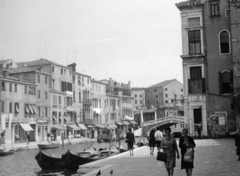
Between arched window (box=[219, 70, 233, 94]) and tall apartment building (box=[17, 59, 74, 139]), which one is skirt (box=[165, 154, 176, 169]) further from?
tall apartment building (box=[17, 59, 74, 139])

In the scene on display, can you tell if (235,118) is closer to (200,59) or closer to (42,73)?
(200,59)

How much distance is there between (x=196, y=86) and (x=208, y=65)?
178 centimetres

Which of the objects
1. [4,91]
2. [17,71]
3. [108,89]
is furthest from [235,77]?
[108,89]

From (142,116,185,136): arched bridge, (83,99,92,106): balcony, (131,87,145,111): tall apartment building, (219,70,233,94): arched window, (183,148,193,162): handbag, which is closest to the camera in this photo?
(183,148,193,162): handbag

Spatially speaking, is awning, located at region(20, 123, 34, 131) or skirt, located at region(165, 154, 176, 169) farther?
awning, located at region(20, 123, 34, 131)

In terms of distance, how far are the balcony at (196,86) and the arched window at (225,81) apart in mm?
1285

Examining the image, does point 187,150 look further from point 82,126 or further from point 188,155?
point 82,126

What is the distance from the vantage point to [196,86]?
2795 cm

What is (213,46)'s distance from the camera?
27.9 metres

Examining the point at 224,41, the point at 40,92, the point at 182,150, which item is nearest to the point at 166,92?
the point at 40,92

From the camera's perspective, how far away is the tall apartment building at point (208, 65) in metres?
27.3

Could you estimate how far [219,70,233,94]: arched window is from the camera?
1079 inches

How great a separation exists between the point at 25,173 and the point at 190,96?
581 inches

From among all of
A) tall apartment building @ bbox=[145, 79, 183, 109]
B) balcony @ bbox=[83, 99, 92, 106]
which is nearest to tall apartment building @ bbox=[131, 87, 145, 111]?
tall apartment building @ bbox=[145, 79, 183, 109]
